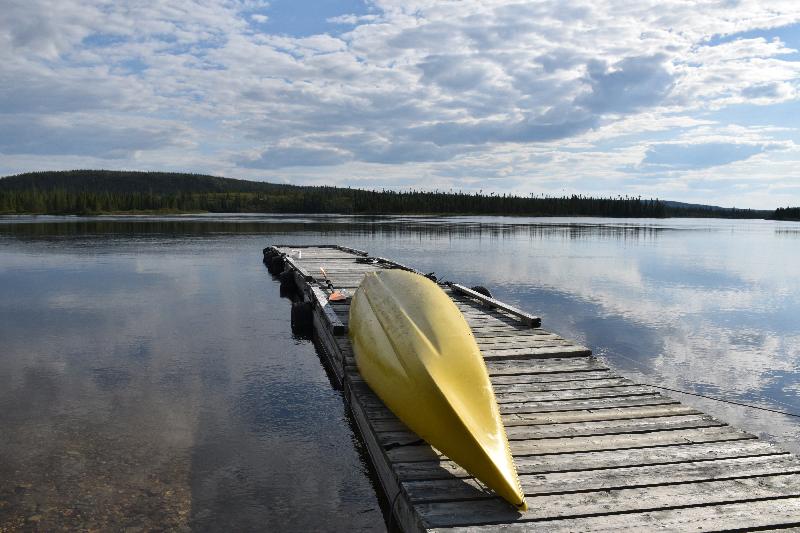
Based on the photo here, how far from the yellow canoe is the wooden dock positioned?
0.78 feet

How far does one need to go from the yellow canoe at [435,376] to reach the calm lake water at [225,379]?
4.35 ft

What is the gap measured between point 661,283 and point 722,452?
19429mm

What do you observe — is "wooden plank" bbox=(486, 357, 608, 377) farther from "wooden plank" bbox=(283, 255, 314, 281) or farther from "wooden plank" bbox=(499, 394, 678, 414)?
"wooden plank" bbox=(283, 255, 314, 281)

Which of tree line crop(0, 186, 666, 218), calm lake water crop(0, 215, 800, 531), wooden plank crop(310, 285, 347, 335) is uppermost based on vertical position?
tree line crop(0, 186, 666, 218)

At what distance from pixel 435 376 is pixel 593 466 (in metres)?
1.71

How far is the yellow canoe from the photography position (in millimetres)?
5113

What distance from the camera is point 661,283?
2373 centimetres

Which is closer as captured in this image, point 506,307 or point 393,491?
point 393,491

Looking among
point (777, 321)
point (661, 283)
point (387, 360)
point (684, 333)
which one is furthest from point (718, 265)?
point (387, 360)

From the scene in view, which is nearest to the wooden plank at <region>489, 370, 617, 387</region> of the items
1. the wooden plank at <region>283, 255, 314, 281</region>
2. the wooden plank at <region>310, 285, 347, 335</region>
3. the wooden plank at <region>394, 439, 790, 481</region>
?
the wooden plank at <region>394, 439, 790, 481</region>

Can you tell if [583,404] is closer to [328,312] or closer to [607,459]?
[607,459]

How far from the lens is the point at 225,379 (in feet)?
34.9

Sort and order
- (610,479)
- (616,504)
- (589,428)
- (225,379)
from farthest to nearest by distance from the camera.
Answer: (225,379) < (589,428) < (610,479) < (616,504)

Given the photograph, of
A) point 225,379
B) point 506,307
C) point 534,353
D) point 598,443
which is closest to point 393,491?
point 598,443
